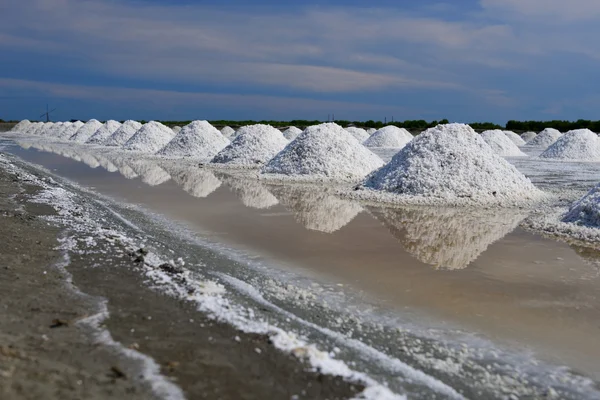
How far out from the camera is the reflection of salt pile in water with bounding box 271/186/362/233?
7617 millimetres

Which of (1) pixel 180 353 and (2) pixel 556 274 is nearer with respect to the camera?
(1) pixel 180 353

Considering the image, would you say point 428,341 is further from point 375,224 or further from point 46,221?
point 46,221

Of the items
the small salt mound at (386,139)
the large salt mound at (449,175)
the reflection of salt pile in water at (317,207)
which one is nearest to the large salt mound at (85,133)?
the small salt mound at (386,139)

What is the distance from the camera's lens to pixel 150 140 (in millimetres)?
26438

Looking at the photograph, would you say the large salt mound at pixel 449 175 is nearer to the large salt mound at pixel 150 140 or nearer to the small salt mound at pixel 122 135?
the large salt mound at pixel 150 140

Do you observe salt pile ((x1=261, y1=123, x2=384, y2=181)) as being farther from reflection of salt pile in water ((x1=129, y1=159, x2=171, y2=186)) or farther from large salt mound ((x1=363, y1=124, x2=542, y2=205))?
reflection of salt pile in water ((x1=129, y1=159, x2=171, y2=186))

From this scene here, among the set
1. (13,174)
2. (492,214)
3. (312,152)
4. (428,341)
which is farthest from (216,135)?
(428,341)

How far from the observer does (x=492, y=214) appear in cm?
874

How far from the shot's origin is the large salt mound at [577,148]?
2322 cm

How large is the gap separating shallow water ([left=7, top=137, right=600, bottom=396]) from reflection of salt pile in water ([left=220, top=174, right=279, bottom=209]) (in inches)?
2.2

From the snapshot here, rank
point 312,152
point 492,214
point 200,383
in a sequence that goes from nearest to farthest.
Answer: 1. point 200,383
2. point 492,214
3. point 312,152

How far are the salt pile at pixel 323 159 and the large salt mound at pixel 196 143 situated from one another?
7.37 m

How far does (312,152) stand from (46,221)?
9.38 meters

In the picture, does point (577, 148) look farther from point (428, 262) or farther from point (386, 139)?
Result: point (428, 262)
